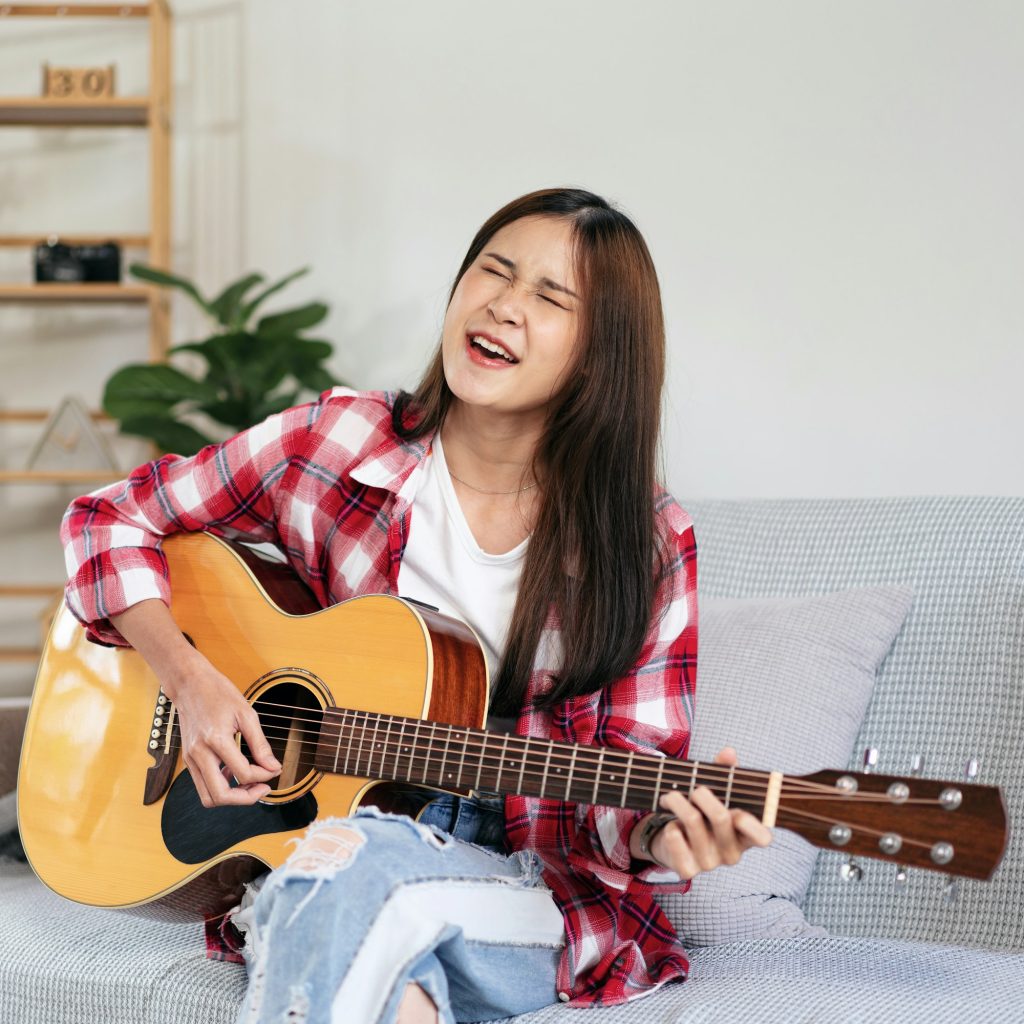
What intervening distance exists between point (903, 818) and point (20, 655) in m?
2.32

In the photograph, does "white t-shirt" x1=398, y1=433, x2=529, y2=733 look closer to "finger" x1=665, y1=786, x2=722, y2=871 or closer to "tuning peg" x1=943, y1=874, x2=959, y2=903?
"finger" x1=665, y1=786, x2=722, y2=871

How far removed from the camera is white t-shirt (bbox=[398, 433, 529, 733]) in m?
1.34

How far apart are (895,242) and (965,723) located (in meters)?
1.00

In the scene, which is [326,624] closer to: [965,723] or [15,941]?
[15,941]

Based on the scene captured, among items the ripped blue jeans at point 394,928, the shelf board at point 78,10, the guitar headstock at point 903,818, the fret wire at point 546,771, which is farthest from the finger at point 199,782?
the shelf board at point 78,10

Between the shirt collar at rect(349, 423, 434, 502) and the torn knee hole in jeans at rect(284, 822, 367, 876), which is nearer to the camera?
the torn knee hole in jeans at rect(284, 822, 367, 876)

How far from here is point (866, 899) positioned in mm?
1475

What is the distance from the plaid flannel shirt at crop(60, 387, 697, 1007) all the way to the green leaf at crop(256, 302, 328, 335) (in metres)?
0.96

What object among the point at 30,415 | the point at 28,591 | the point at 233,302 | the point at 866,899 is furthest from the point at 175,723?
the point at 30,415

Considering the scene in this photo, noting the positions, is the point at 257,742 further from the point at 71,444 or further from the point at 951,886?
the point at 71,444

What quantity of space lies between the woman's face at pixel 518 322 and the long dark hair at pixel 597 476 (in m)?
0.02

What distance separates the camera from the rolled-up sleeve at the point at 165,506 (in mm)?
1404

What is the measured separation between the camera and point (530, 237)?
4.39ft

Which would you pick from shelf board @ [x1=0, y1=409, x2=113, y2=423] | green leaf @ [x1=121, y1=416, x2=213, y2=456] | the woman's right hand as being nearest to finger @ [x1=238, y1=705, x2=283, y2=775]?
the woman's right hand
